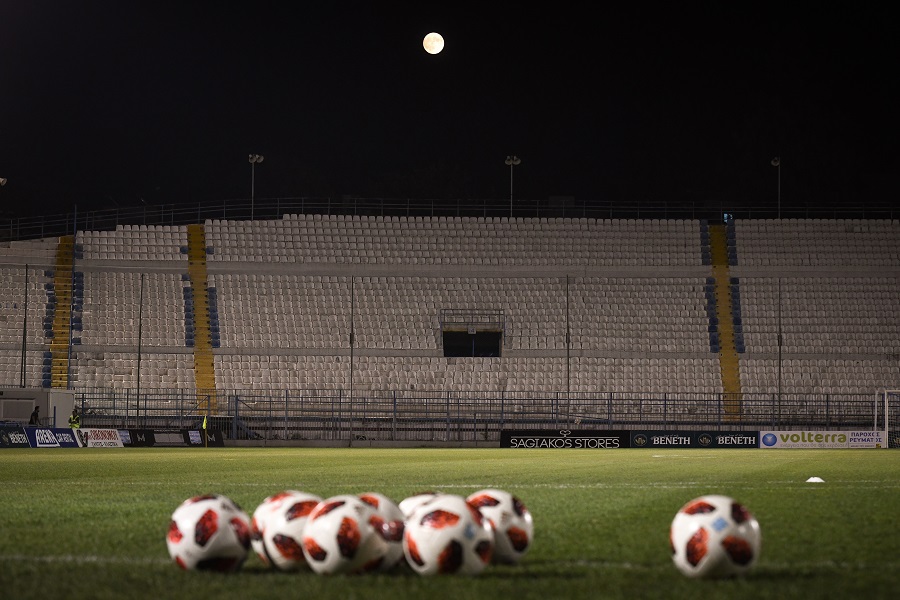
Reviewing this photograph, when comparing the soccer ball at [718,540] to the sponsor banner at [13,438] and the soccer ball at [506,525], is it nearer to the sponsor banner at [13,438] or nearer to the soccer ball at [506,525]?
the soccer ball at [506,525]

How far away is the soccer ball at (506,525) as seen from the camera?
5492mm

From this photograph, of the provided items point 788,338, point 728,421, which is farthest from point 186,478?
point 788,338

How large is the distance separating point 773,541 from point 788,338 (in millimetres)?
39107

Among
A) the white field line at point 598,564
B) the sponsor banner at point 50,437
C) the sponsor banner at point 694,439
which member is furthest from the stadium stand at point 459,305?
the white field line at point 598,564

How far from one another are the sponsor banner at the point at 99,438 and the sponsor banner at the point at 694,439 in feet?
55.8

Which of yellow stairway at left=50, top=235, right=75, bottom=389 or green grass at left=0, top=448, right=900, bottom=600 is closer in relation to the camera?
green grass at left=0, top=448, right=900, bottom=600

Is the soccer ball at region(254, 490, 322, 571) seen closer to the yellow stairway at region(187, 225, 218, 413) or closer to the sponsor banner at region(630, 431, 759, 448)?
the sponsor banner at region(630, 431, 759, 448)

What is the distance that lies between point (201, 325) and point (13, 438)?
1391 cm

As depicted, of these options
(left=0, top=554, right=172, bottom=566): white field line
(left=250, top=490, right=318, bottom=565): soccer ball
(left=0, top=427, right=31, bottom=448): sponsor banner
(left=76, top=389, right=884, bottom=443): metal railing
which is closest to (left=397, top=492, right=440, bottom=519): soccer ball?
(left=250, top=490, right=318, bottom=565): soccer ball

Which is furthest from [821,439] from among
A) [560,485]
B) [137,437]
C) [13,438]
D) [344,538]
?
[344,538]

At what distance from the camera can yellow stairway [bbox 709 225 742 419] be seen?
41.5 meters

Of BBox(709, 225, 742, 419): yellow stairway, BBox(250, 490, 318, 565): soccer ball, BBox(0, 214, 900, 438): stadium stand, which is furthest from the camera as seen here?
BBox(0, 214, 900, 438): stadium stand

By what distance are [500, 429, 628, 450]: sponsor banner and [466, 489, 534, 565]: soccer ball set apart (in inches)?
1203

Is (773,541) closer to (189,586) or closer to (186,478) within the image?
(189,586)
